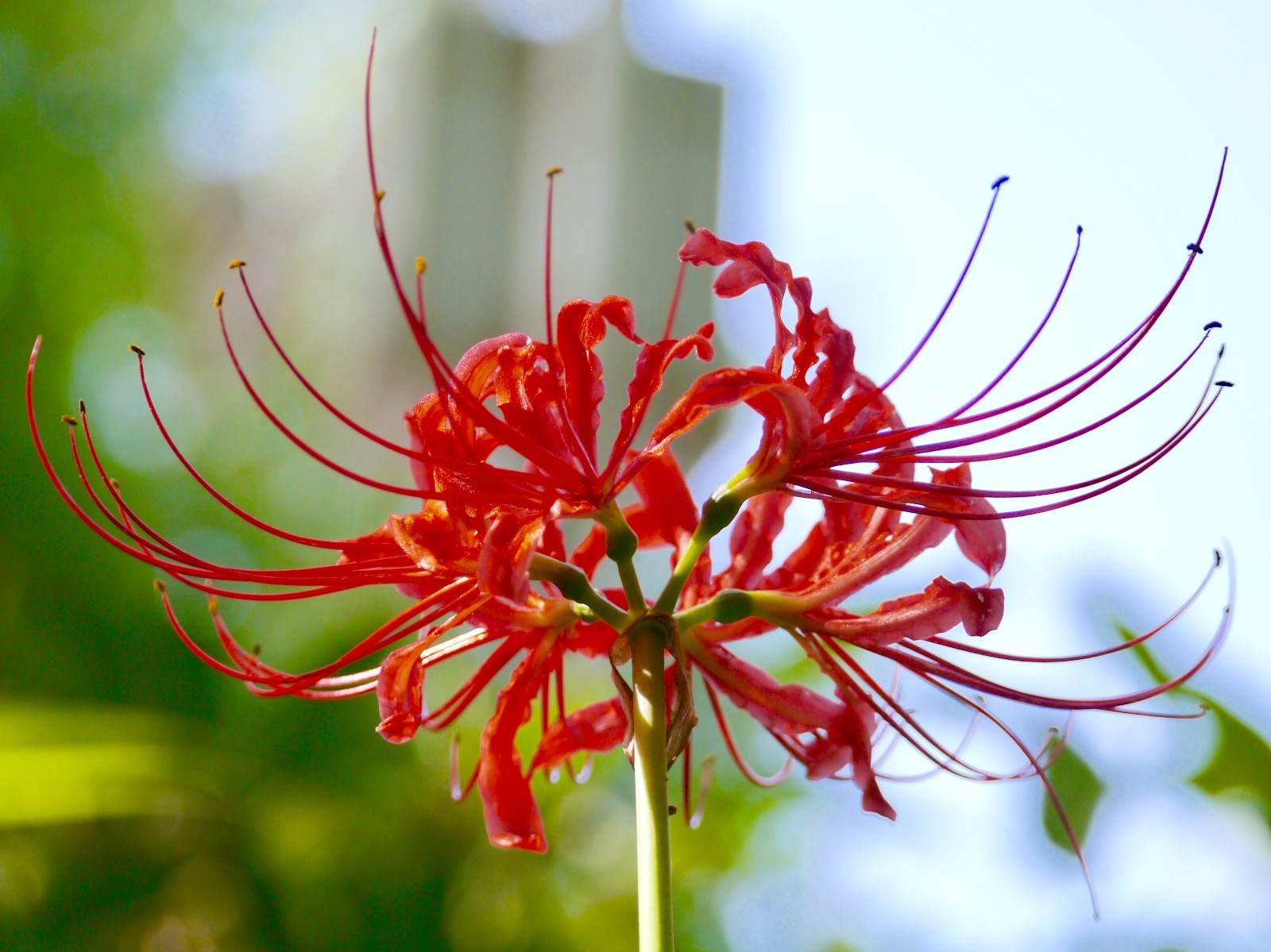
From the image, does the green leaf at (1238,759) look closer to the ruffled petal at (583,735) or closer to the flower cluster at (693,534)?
the flower cluster at (693,534)

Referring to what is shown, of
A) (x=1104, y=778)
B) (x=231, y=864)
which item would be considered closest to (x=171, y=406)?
(x=231, y=864)

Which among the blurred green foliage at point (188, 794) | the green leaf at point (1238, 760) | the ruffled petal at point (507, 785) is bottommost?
the blurred green foliage at point (188, 794)

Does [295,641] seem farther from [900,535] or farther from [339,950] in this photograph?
[900,535]

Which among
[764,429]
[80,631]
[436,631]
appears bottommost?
[80,631]

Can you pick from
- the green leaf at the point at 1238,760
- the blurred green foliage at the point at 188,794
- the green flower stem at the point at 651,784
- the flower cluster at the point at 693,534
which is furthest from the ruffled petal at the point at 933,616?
the blurred green foliage at the point at 188,794

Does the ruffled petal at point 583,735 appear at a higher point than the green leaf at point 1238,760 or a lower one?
higher
